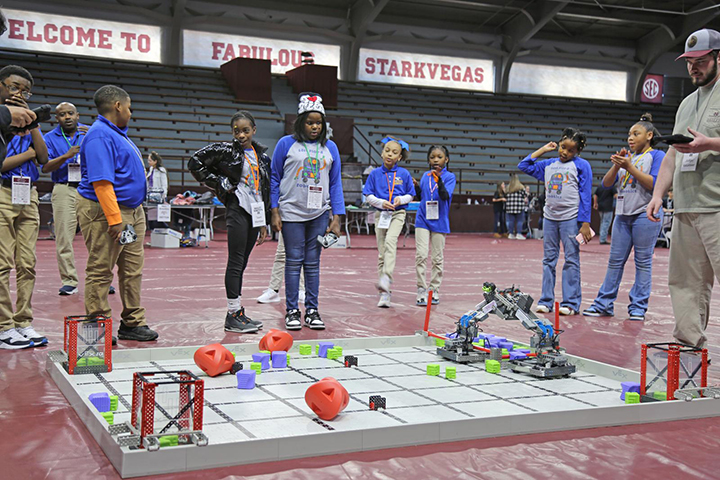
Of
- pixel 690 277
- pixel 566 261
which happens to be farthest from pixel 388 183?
pixel 690 277

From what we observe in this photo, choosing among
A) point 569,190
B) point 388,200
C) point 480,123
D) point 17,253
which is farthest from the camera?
point 480,123

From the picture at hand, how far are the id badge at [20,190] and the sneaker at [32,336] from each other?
2.41 ft

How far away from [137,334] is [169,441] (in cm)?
207

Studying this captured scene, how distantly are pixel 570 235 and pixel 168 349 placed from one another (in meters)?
3.39

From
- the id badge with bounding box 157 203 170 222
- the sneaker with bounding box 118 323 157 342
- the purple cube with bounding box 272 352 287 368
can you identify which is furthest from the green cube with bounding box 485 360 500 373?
the id badge with bounding box 157 203 170 222

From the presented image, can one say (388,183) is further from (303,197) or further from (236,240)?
(236,240)

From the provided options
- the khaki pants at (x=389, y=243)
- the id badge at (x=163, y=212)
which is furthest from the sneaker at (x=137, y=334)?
the id badge at (x=163, y=212)

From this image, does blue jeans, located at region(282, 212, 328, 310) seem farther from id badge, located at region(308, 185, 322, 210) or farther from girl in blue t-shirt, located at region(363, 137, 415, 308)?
girl in blue t-shirt, located at region(363, 137, 415, 308)

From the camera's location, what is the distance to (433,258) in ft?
19.9

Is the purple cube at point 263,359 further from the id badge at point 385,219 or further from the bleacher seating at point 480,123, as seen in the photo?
the bleacher seating at point 480,123

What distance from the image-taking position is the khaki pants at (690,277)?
3199mm

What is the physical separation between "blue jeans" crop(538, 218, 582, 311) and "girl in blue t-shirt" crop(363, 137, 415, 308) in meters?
1.25

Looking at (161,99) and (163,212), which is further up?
(161,99)

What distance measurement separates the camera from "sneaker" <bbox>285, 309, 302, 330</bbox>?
4613 mm
